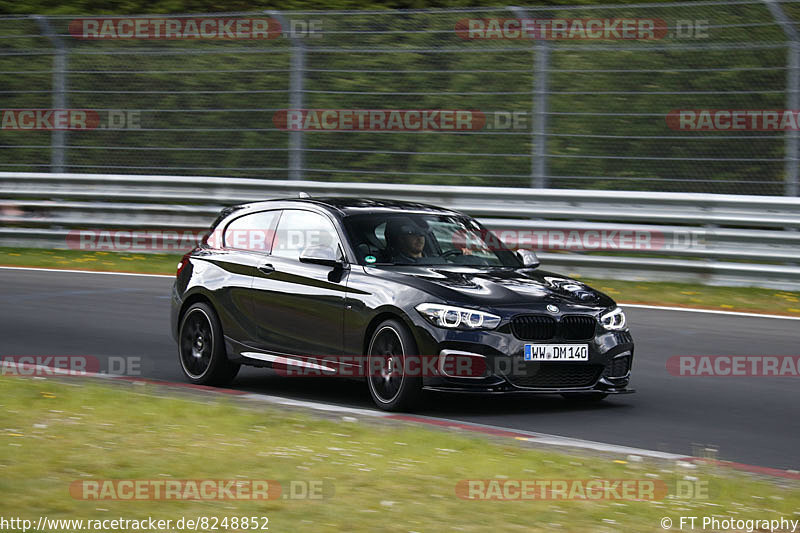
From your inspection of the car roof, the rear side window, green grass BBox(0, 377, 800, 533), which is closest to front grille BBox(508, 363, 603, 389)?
green grass BBox(0, 377, 800, 533)

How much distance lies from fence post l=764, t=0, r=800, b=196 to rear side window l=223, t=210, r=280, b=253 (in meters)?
7.78

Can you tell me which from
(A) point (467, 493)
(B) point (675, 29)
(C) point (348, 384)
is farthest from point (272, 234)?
(B) point (675, 29)

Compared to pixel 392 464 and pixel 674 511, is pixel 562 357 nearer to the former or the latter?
pixel 392 464

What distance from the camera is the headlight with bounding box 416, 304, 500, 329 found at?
912cm

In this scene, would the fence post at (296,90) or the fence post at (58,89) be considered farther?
the fence post at (58,89)

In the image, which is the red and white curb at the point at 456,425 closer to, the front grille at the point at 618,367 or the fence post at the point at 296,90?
the front grille at the point at 618,367

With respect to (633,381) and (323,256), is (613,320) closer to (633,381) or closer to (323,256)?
(633,381)

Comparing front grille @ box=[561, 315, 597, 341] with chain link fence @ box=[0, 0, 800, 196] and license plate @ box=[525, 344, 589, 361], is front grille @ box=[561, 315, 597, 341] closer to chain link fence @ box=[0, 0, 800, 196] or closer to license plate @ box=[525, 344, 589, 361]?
license plate @ box=[525, 344, 589, 361]

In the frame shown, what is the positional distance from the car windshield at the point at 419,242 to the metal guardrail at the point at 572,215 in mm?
6340

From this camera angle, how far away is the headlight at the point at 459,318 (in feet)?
29.9

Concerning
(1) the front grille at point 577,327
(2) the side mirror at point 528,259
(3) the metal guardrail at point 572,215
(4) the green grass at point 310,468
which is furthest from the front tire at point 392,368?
(3) the metal guardrail at point 572,215

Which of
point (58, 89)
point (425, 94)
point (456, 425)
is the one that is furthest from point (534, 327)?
point (58, 89)

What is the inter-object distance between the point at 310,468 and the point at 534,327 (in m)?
2.76

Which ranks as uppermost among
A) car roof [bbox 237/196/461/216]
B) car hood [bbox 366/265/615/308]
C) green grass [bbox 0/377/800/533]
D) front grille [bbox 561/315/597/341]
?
car roof [bbox 237/196/461/216]
